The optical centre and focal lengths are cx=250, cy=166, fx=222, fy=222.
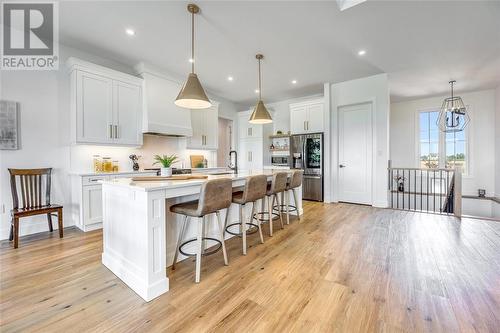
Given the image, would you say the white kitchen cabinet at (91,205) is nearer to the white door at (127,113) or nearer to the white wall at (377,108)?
the white door at (127,113)

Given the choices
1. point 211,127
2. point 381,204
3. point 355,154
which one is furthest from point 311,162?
point 211,127

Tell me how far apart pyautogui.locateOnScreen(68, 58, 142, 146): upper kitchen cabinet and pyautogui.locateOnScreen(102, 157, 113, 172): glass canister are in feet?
1.20

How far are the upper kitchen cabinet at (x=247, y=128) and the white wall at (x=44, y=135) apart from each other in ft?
12.1

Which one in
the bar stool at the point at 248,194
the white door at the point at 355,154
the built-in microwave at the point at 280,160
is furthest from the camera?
the built-in microwave at the point at 280,160

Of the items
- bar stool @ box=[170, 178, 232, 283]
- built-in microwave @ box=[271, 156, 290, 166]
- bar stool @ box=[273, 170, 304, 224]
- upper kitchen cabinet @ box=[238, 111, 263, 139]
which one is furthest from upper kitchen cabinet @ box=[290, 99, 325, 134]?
bar stool @ box=[170, 178, 232, 283]

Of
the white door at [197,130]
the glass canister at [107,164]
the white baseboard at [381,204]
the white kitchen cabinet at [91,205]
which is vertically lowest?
the white baseboard at [381,204]

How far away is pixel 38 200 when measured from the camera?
123 inches

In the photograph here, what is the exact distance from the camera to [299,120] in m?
5.77

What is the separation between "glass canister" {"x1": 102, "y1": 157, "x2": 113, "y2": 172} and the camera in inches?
147

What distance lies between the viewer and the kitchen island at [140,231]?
169cm

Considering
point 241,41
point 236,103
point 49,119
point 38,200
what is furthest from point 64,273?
point 236,103

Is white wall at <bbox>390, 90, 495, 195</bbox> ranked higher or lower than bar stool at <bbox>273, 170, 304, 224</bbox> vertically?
higher

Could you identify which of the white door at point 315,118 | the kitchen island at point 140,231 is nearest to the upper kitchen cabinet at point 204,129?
the white door at point 315,118

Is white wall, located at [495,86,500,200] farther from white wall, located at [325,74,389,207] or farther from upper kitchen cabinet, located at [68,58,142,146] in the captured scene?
upper kitchen cabinet, located at [68,58,142,146]
